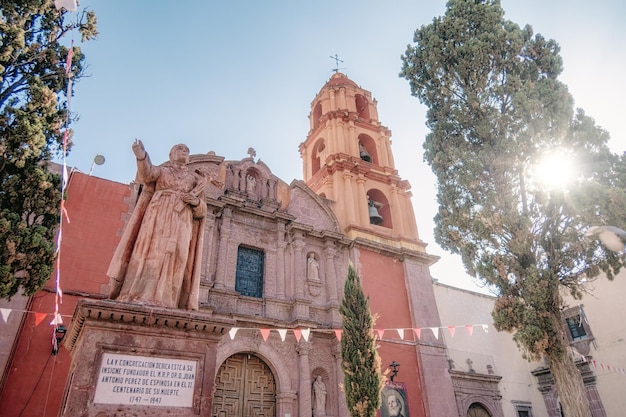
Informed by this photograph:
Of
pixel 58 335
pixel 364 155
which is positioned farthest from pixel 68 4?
pixel 364 155

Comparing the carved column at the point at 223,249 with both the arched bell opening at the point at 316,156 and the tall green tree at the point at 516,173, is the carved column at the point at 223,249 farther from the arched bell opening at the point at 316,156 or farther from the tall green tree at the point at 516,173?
the arched bell opening at the point at 316,156

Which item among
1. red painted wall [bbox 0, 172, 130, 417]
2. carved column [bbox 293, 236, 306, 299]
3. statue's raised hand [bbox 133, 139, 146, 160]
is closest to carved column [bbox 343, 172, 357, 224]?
carved column [bbox 293, 236, 306, 299]

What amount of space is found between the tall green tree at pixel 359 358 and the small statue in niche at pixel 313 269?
2.00 m

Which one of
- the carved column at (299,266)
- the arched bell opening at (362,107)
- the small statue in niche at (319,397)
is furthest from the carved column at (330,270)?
the arched bell opening at (362,107)

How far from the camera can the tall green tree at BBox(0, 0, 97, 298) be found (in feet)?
22.8

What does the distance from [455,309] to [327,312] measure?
6.94 m

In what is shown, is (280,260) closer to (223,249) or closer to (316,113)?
(223,249)

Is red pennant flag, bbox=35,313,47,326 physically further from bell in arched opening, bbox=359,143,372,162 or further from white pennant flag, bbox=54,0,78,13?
bell in arched opening, bbox=359,143,372,162

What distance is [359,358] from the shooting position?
1004 cm

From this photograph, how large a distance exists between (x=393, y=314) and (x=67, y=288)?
9.12 meters

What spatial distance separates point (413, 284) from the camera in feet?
47.1

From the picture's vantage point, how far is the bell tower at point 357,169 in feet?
50.3

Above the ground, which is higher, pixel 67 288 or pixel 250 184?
pixel 250 184

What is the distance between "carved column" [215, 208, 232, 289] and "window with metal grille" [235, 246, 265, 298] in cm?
58
